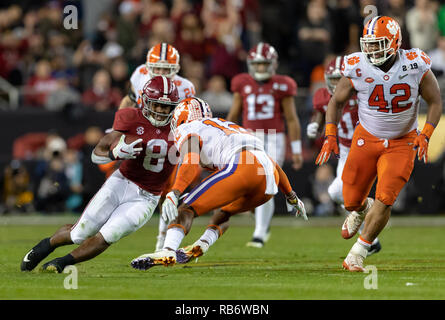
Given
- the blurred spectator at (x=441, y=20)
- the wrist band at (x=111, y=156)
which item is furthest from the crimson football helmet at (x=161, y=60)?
the blurred spectator at (x=441, y=20)

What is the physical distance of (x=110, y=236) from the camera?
293 inches

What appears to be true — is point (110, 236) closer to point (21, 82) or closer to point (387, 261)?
point (387, 261)

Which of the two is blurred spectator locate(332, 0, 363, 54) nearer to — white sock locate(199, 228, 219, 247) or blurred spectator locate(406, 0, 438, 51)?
blurred spectator locate(406, 0, 438, 51)

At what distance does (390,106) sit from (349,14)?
30.3 feet

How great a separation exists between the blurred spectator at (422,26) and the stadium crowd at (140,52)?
0.7 inches

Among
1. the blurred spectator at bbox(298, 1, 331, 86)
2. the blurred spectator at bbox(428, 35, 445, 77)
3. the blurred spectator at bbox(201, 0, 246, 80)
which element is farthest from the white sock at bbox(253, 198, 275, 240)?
the blurred spectator at bbox(428, 35, 445, 77)

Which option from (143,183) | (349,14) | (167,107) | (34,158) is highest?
(349,14)

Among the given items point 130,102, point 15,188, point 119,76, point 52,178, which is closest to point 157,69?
point 130,102

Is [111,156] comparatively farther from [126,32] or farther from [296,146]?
[126,32]

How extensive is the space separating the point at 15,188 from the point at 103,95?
230 centimetres

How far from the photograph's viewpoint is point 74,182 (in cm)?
1609

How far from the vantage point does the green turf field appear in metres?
6.18

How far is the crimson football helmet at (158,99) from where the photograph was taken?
7750 mm
